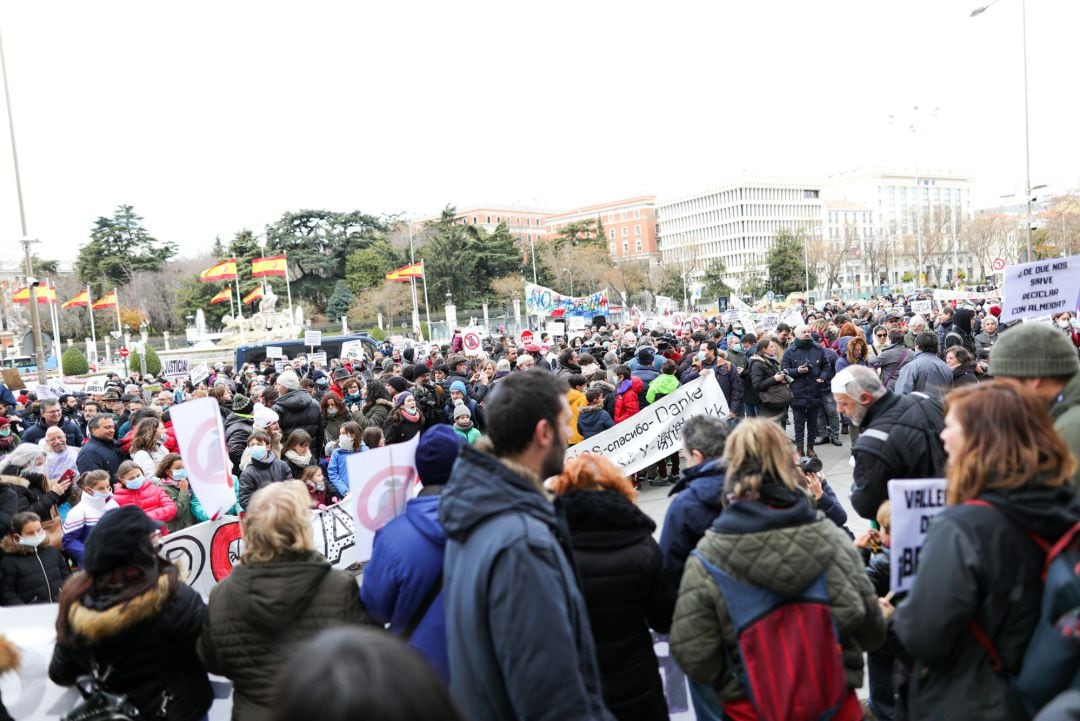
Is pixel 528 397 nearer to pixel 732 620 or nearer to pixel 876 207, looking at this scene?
pixel 732 620

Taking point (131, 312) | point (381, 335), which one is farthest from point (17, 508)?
point (131, 312)

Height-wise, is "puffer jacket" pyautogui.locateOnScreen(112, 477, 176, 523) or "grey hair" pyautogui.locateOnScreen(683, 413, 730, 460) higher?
"grey hair" pyautogui.locateOnScreen(683, 413, 730, 460)

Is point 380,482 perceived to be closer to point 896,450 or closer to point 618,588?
Result: point 618,588

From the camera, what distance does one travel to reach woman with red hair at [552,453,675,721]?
9.88 feet

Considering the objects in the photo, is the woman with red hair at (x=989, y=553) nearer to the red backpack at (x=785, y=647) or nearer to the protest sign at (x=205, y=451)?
the red backpack at (x=785, y=647)

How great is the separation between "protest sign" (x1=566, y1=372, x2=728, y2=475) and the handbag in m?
6.78

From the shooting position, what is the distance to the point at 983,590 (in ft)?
7.14

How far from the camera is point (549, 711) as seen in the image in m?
2.04

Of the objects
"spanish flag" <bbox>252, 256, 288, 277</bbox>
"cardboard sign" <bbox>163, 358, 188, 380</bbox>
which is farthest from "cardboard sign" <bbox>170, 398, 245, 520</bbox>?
"spanish flag" <bbox>252, 256, 288, 277</bbox>

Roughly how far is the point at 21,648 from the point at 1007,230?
104 meters

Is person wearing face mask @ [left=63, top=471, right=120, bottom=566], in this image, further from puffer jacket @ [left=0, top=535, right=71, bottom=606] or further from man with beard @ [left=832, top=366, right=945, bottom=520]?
man with beard @ [left=832, top=366, right=945, bottom=520]

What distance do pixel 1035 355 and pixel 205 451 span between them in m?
4.93

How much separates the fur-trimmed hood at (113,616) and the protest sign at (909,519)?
285 centimetres

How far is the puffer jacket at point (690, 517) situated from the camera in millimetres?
3451
